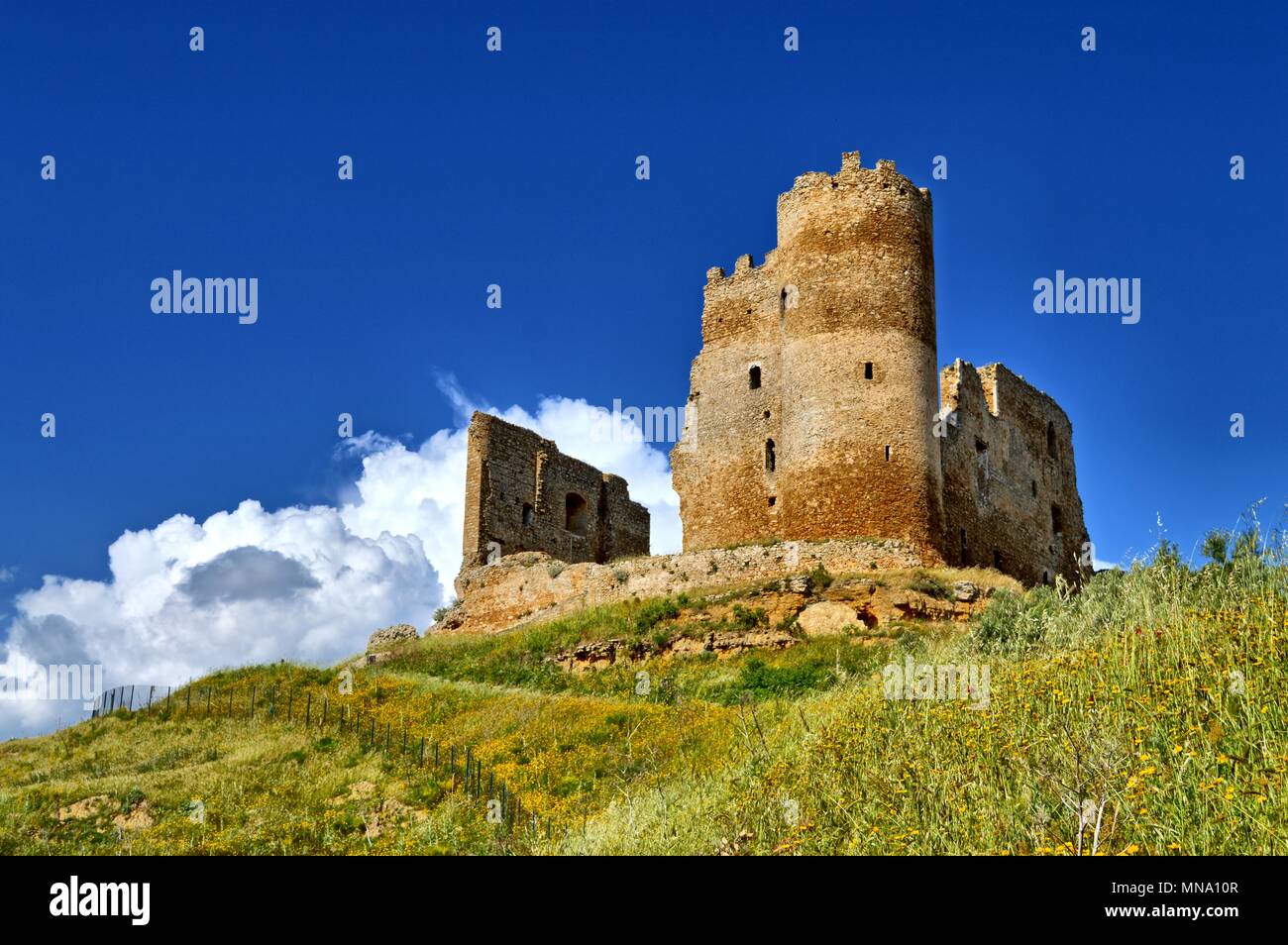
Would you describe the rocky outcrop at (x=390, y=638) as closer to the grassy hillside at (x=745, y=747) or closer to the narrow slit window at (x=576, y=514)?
the grassy hillside at (x=745, y=747)

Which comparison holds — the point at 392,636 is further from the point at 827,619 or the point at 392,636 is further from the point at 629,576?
the point at 827,619

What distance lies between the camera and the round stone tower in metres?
29.2

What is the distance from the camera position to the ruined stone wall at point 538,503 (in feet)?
123

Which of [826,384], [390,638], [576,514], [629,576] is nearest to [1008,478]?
[826,384]

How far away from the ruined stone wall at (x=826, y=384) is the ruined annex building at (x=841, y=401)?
4 centimetres

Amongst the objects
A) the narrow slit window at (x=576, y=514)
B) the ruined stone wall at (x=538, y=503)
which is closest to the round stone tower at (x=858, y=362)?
the ruined stone wall at (x=538, y=503)

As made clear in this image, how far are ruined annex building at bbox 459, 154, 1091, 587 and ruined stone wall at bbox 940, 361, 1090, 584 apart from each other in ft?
0.28

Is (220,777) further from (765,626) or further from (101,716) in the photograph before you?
(765,626)

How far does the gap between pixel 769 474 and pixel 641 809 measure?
62.5 ft

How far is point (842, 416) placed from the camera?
29641mm

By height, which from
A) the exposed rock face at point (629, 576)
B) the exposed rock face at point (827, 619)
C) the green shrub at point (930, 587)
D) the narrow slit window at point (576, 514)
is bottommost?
the exposed rock face at point (827, 619)

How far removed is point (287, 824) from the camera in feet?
51.8

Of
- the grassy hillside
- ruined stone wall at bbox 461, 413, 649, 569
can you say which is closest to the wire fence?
the grassy hillside

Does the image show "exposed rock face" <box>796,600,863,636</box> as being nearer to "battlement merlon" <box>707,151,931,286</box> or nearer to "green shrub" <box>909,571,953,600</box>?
"green shrub" <box>909,571,953,600</box>
